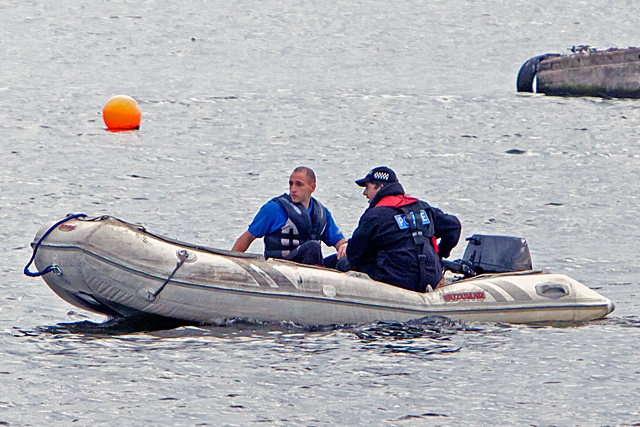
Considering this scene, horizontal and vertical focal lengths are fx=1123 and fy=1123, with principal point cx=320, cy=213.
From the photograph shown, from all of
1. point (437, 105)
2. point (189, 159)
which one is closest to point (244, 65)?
point (437, 105)

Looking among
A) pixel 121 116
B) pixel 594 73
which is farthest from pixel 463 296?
pixel 594 73

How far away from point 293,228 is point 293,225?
3 centimetres

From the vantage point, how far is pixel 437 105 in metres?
24.3

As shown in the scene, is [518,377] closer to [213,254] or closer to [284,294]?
[284,294]

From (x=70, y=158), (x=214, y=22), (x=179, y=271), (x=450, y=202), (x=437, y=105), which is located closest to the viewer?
(x=179, y=271)

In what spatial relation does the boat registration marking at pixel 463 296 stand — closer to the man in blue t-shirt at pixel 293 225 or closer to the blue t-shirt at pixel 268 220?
the man in blue t-shirt at pixel 293 225

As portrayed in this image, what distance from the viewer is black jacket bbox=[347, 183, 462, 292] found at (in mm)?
9062

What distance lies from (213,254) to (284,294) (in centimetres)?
69

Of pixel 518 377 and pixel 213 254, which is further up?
pixel 213 254

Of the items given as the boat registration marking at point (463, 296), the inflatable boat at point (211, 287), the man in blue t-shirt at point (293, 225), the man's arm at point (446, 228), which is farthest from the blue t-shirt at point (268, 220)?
the boat registration marking at point (463, 296)

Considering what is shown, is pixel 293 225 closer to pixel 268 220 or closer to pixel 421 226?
pixel 268 220

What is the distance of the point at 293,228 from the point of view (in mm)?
9586

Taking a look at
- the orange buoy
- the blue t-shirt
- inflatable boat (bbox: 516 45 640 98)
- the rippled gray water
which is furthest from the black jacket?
inflatable boat (bbox: 516 45 640 98)

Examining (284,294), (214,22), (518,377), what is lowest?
(518,377)
